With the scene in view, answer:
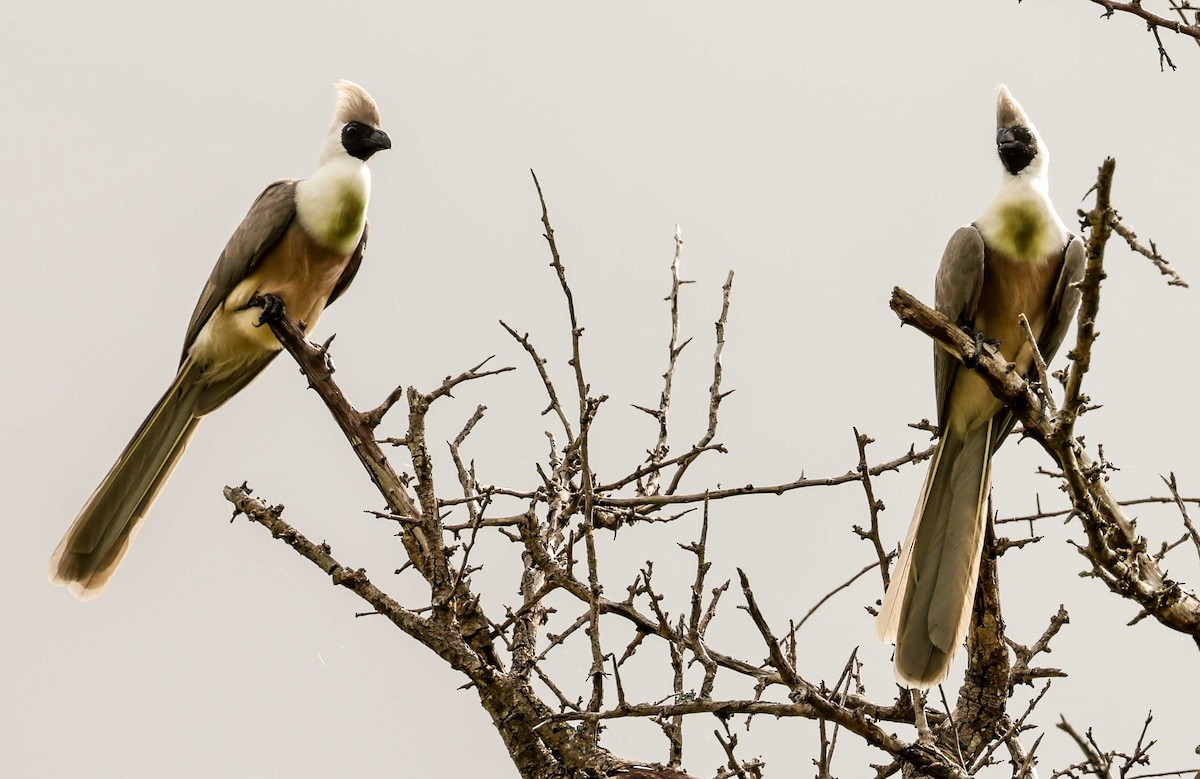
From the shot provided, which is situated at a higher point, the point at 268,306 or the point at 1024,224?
the point at 1024,224

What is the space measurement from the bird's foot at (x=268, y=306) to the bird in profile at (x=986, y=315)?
105 inches

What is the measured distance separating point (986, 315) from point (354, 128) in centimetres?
300

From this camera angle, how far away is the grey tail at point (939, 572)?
161 inches

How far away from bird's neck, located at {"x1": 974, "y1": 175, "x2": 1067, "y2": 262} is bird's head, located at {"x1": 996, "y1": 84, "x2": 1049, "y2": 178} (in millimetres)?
103

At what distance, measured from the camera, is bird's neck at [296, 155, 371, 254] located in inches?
214

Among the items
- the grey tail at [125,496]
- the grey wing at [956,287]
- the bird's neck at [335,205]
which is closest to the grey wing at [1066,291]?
the grey wing at [956,287]

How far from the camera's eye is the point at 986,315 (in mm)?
4789

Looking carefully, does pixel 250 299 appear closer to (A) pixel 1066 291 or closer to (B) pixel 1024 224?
(B) pixel 1024 224

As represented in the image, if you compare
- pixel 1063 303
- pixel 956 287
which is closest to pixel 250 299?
pixel 956 287

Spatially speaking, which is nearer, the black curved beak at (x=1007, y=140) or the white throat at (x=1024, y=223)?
the white throat at (x=1024, y=223)

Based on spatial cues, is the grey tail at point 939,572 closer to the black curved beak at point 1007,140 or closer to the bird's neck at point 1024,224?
the bird's neck at point 1024,224

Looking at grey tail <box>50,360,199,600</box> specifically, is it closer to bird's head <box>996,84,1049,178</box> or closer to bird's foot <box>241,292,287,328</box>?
bird's foot <box>241,292,287,328</box>

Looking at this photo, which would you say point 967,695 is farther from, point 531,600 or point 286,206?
point 286,206

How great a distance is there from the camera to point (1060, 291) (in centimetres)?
466
